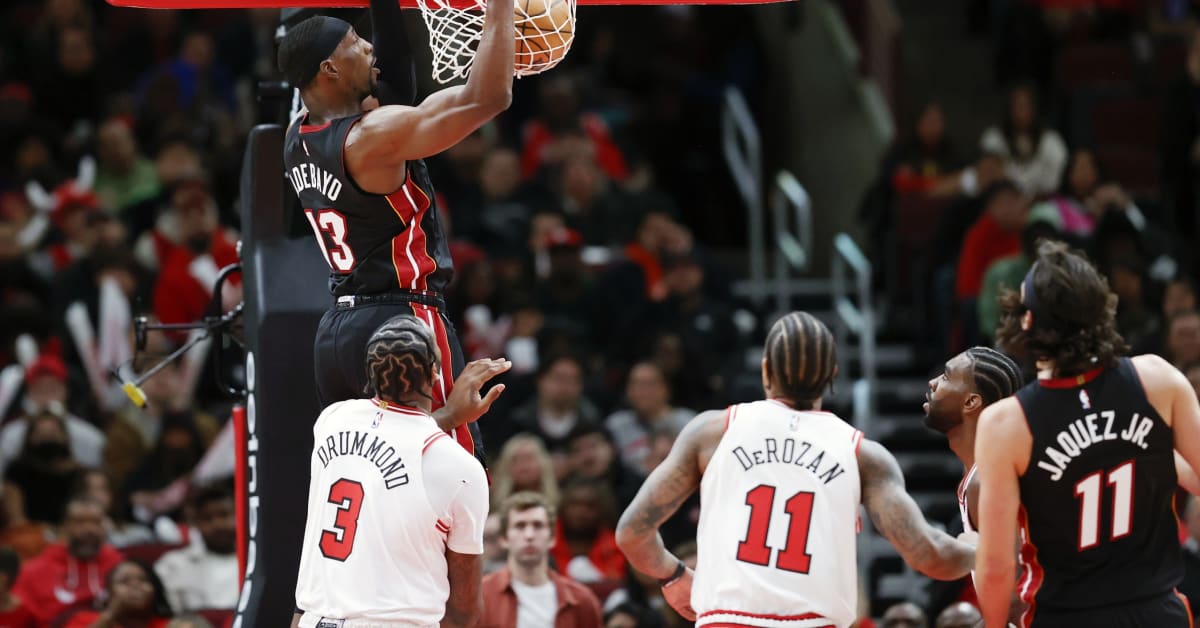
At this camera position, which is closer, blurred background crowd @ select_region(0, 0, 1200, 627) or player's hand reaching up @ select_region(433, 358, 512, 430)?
player's hand reaching up @ select_region(433, 358, 512, 430)

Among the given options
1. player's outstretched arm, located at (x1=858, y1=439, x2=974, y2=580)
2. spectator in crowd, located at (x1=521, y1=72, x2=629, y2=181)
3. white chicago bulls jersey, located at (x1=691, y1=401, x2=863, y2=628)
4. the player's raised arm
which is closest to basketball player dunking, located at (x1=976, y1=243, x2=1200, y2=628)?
player's outstretched arm, located at (x1=858, y1=439, x2=974, y2=580)

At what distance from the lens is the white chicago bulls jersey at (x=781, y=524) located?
5.59 metres

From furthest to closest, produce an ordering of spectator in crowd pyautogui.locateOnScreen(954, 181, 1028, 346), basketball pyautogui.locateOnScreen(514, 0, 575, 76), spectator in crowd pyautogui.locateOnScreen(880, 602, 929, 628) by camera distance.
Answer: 1. spectator in crowd pyautogui.locateOnScreen(954, 181, 1028, 346)
2. spectator in crowd pyautogui.locateOnScreen(880, 602, 929, 628)
3. basketball pyautogui.locateOnScreen(514, 0, 575, 76)

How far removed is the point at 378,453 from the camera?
5.64 meters

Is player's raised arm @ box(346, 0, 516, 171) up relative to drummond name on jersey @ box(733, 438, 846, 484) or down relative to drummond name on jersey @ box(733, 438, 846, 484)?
up

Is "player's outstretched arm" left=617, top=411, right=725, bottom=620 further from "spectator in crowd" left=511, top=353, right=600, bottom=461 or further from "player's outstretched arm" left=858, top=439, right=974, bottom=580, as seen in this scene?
"spectator in crowd" left=511, top=353, right=600, bottom=461

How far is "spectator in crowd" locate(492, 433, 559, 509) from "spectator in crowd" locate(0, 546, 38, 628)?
2.56 metres

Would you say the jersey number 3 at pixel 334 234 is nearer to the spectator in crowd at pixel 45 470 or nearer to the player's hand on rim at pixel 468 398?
the player's hand on rim at pixel 468 398

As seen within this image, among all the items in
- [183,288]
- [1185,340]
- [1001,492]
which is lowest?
[1001,492]

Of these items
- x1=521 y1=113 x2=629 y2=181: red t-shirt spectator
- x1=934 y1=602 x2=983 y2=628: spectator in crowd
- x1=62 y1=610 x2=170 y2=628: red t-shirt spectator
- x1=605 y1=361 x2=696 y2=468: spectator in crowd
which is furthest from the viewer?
x1=521 y1=113 x2=629 y2=181: red t-shirt spectator

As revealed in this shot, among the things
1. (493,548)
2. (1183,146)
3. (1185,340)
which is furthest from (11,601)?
(1183,146)

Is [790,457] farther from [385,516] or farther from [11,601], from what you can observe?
[11,601]

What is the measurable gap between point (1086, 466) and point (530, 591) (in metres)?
4.19

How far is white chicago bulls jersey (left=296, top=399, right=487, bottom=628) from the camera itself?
5621 mm
